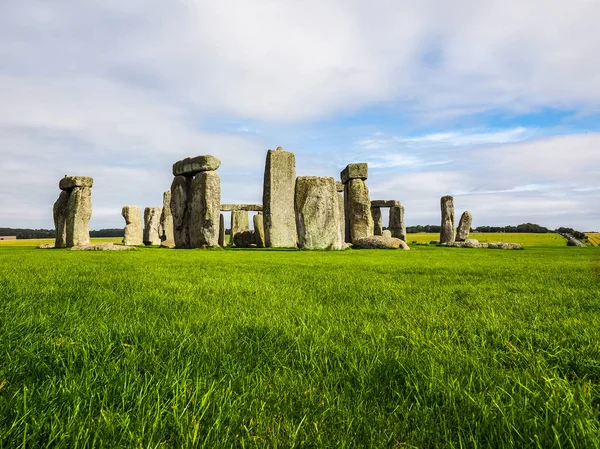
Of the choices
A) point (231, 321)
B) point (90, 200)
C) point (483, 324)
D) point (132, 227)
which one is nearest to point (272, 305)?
point (231, 321)

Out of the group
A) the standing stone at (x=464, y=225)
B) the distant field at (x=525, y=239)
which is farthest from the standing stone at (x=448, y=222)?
the distant field at (x=525, y=239)

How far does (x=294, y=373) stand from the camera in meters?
1.68

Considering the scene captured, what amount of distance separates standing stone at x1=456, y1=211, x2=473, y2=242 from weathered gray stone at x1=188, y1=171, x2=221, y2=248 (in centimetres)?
1498

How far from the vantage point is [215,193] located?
1535 cm

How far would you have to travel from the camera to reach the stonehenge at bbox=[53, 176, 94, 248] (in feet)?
50.3

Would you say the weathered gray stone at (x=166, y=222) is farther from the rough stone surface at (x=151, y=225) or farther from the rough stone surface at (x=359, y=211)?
the rough stone surface at (x=359, y=211)

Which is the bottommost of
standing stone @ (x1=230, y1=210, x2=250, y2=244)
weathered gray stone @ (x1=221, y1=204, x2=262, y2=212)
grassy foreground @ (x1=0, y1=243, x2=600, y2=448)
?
grassy foreground @ (x1=0, y1=243, x2=600, y2=448)

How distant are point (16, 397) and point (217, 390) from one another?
2.22 feet

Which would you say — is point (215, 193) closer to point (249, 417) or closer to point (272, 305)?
point (272, 305)

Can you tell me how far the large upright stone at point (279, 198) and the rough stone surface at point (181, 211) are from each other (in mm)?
3597

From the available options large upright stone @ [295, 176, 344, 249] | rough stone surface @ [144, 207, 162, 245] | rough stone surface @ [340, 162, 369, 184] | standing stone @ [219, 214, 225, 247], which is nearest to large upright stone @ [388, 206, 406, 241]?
rough stone surface @ [340, 162, 369, 184]

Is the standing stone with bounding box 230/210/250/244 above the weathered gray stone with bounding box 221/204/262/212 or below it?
below

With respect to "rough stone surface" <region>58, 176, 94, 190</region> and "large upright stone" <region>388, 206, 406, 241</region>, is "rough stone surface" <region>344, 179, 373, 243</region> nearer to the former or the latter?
"large upright stone" <region>388, 206, 406, 241</region>

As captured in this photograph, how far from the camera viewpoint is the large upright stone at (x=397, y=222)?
2494 cm
